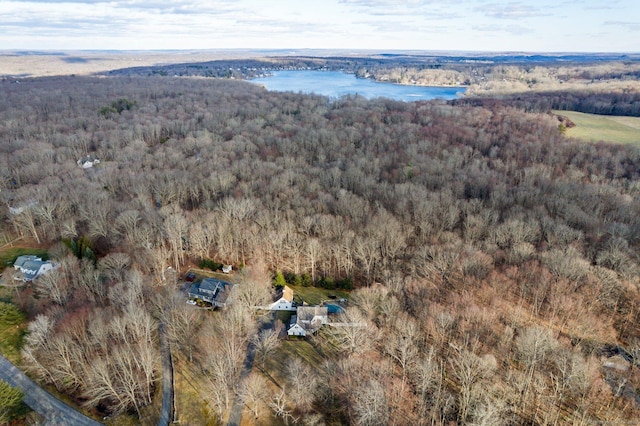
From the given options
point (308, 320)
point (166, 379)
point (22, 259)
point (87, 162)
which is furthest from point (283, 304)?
point (87, 162)

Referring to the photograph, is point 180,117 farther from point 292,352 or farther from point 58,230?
point 292,352

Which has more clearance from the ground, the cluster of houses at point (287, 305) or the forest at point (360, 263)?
the forest at point (360, 263)

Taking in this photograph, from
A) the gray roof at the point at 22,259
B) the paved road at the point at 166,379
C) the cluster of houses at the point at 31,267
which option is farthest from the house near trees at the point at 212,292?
the gray roof at the point at 22,259

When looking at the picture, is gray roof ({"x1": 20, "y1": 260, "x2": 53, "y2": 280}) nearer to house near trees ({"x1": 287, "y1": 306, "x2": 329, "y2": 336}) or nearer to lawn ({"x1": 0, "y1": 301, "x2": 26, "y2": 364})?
lawn ({"x1": 0, "y1": 301, "x2": 26, "y2": 364})

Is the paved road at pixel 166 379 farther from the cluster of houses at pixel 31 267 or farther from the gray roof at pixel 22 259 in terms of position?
the gray roof at pixel 22 259

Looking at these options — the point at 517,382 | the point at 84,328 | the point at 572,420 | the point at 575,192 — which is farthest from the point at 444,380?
the point at 575,192

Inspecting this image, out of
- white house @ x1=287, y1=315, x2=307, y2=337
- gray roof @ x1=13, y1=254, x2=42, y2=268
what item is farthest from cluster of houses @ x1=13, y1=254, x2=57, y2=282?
white house @ x1=287, y1=315, x2=307, y2=337

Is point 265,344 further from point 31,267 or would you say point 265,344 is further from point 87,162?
point 87,162
